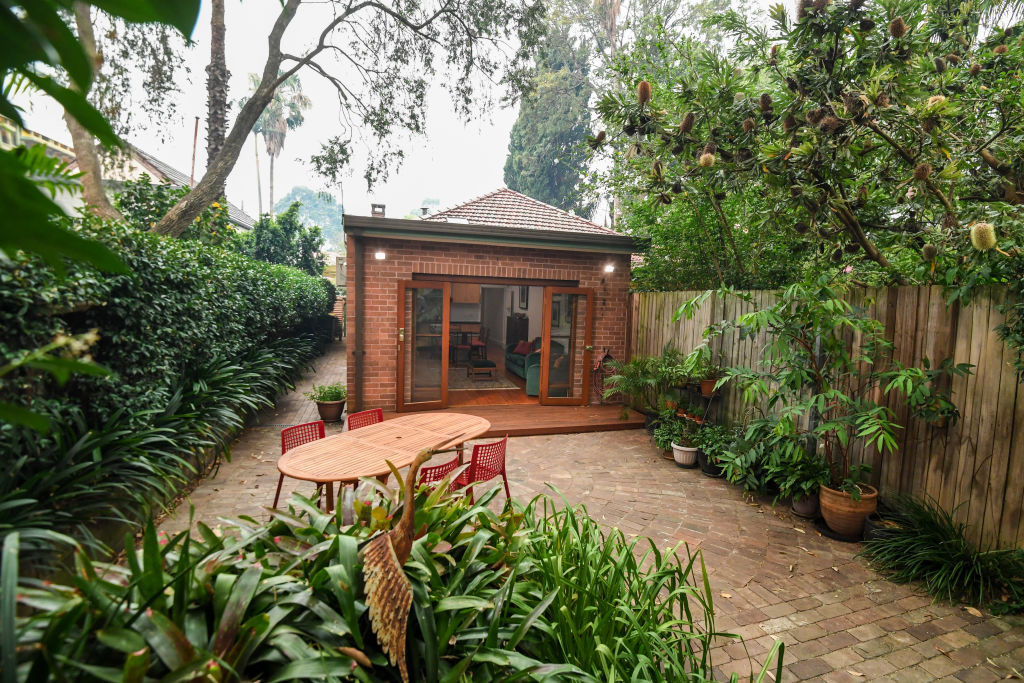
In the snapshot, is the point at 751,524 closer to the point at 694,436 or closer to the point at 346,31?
the point at 694,436

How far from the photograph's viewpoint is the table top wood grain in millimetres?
3268

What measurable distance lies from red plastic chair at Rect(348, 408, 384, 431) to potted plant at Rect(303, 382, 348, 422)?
2331 millimetres

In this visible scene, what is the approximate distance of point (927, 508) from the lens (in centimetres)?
349

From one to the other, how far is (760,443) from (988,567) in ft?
5.23

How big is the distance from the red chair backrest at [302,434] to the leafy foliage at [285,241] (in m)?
10.9

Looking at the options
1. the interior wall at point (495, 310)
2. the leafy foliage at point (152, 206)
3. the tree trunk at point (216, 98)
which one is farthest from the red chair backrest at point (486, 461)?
the interior wall at point (495, 310)

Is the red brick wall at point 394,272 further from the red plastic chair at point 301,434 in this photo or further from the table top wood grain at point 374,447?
the red plastic chair at point 301,434

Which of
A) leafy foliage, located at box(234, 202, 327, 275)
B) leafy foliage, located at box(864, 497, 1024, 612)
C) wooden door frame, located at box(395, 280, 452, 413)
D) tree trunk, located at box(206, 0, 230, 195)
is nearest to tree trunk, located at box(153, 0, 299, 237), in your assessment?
→ tree trunk, located at box(206, 0, 230, 195)

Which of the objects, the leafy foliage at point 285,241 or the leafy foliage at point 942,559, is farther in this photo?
the leafy foliage at point 285,241

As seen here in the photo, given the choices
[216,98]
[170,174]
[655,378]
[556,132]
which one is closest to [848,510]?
[655,378]

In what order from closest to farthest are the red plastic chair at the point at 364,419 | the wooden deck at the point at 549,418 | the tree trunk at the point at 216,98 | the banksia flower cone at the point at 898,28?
1. the banksia flower cone at the point at 898,28
2. the red plastic chair at the point at 364,419
3. the wooden deck at the point at 549,418
4. the tree trunk at the point at 216,98

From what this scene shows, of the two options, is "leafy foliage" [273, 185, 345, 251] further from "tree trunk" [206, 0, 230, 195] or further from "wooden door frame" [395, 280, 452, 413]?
"wooden door frame" [395, 280, 452, 413]

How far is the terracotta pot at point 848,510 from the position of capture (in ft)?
12.0

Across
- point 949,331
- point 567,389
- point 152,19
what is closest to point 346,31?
point 567,389
